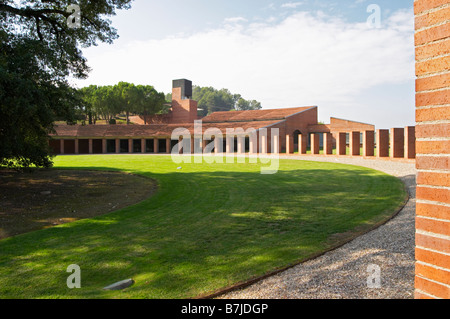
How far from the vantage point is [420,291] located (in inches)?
110

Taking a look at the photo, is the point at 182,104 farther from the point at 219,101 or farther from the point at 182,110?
the point at 219,101

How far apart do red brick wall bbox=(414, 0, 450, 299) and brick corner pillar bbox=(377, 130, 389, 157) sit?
26922mm

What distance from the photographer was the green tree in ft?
33.2

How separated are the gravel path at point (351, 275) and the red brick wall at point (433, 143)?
174 cm

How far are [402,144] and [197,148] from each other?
28.2 m

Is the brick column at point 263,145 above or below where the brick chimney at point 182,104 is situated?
below

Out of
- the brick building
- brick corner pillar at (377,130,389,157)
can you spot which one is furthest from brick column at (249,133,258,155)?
brick corner pillar at (377,130,389,157)

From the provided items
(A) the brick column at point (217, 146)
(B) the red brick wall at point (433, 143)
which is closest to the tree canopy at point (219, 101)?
(A) the brick column at point (217, 146)

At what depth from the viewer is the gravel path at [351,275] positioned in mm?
4273

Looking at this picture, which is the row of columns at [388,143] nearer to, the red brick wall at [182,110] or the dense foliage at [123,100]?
the red brick wall at [182,110]

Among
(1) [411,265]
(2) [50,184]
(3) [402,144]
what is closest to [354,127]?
(3) [402,144]

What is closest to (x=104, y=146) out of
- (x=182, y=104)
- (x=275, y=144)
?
(x=182, y=104)

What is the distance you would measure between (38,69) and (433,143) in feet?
42.0

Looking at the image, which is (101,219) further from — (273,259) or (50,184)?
(50,184)
